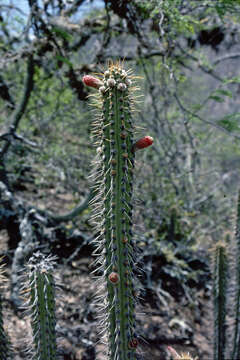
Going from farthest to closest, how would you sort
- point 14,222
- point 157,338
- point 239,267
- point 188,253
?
1. point 188,253
2. point 14,222
3. point 157,338
4. point 239,267

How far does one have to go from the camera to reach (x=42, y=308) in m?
1.71

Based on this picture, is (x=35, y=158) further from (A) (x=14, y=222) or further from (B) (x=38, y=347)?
(B) (x=38, y=347)

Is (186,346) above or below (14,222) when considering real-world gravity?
below

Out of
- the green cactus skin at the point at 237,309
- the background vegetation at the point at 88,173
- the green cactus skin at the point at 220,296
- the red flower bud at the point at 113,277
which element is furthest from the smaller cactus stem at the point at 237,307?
the red flower bud at the point at 113,277

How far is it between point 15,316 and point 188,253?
100 inches

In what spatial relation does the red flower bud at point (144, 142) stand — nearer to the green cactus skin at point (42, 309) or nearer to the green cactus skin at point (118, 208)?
the green cactus skin at point (118, 208)

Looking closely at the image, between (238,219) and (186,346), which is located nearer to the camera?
(238,219)

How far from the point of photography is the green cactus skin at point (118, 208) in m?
1.47

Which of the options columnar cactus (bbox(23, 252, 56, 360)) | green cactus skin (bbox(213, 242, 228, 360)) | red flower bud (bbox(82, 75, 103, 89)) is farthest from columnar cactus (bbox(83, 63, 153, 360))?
green cactus skin (bbox(213, 242, 228, 360))

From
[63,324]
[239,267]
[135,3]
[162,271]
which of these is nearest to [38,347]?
[63,324]

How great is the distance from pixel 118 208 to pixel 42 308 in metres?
0.75

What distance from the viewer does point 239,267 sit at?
8.84ft

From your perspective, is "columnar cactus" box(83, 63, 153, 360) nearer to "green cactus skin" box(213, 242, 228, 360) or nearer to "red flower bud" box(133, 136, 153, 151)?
"red flower bud" box(133, 136, 153, 151)

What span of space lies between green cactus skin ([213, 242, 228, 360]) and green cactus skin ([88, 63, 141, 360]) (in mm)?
1495
